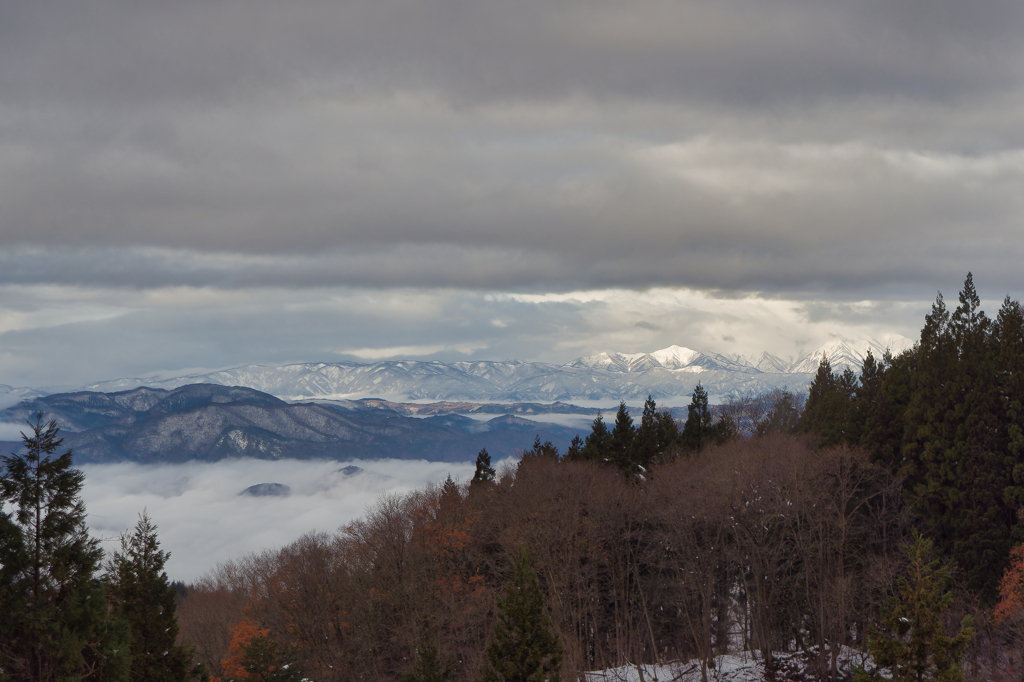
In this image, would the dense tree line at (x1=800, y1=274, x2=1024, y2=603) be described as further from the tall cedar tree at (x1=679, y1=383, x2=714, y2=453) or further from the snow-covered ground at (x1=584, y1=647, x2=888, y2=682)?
the tall cedar tree at (x1=679, y1=383, x2=714, y2=453)

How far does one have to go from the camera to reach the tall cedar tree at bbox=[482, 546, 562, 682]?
94.8 feet

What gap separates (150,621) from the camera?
3841 cm

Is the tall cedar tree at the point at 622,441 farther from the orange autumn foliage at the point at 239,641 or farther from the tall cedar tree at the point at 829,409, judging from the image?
the orange autumn foliage at the point at 239,641

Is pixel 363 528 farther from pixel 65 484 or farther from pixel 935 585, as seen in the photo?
pixel 935 585

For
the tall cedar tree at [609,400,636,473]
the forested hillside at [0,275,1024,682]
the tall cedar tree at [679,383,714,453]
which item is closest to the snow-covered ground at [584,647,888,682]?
the forested hillside at [0,275,1024,682]

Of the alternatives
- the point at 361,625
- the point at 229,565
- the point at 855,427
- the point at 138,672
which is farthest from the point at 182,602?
the point at 855,427

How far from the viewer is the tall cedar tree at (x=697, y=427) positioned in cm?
7338

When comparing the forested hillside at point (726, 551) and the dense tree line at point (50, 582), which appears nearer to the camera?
the dense tree line at point (50, 582)

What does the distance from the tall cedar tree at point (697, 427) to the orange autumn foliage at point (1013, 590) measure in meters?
29.3

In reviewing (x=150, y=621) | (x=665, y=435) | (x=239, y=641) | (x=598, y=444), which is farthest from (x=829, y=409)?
(x=150, y=621)

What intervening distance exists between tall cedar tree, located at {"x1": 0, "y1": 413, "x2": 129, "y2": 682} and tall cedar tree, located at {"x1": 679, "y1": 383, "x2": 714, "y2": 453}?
52943 millimetres

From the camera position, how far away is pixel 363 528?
194 ft

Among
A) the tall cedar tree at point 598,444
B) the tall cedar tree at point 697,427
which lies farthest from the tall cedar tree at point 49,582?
the tall cedar tree at point 697,427

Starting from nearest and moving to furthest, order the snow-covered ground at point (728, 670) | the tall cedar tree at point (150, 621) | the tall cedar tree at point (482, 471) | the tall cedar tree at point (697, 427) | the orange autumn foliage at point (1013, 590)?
1. the tall cedar tree at point (150, 621)
2. the orange autumn foliage at point (1013, 590)
3. the snow-covered ground at point (728, 670)
4. the tall cedar tree at point (697, 427)
5. the tall cedar tree at point (482, 471)
